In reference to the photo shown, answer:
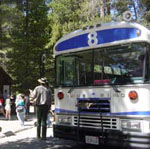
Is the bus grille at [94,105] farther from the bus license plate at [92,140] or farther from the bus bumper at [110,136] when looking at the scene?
the bus license plate at [92,140]

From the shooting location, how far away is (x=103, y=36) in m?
7.42

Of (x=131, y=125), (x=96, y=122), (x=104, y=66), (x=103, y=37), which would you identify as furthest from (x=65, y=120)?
(x=103, y=37)

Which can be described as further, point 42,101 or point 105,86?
point 42,101

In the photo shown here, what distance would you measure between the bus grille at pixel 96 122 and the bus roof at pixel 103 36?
5.80ft

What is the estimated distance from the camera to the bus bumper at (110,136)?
6.33m

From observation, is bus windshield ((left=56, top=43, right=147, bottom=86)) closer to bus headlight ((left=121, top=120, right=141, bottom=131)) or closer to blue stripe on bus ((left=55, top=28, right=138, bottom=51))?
blue stripe on bus ((left=55, top=28, right=138, bottom=51))

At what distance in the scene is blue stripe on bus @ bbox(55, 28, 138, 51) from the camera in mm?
6935

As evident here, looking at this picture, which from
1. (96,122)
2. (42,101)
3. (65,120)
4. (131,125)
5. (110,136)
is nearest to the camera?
(131,125)

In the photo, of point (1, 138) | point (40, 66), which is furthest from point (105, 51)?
point (40, 66)

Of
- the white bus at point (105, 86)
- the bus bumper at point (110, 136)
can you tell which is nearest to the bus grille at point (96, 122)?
the white bus at point (105, 86)

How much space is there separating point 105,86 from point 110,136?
3.79ft

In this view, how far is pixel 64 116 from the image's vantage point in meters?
8.01

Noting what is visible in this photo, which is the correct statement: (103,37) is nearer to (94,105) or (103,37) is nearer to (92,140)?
(94,105)

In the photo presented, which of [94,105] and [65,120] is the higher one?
[94,105]
